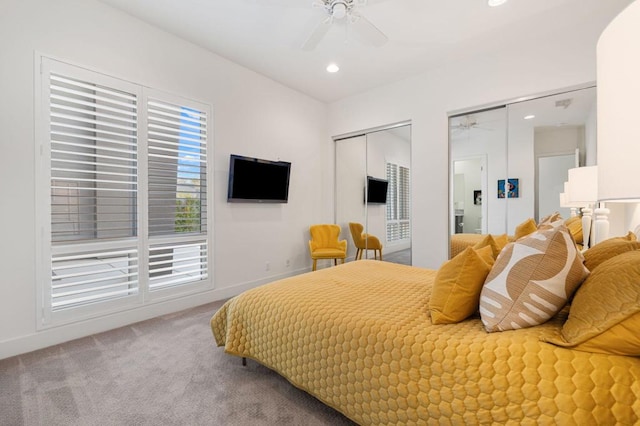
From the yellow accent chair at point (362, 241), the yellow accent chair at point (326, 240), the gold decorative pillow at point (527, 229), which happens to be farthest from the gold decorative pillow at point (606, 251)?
the yellow accent chair at point (362, 241)

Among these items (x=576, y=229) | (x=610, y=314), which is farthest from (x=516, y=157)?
(x=610, y=314)

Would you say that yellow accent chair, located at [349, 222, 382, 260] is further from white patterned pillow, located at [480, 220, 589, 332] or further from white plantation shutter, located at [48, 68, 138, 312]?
white patterned pillow, located at [480, 220, 589, 332]

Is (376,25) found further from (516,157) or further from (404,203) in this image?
(404,203)

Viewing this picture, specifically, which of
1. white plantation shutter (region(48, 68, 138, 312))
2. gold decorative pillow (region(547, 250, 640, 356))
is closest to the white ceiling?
white plantation shutter (region(48, 68, 138, 312))

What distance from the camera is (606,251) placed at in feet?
4.37

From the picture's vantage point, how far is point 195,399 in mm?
1694

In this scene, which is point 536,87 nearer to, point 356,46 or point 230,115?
point 356,46

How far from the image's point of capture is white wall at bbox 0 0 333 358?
7.23ft

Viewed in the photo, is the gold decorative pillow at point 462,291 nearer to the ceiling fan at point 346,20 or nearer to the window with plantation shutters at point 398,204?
the ceiling fan at point 346,20

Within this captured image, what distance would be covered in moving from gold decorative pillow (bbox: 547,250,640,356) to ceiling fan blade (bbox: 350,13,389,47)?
234cm

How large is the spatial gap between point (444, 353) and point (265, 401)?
1124 millimetres

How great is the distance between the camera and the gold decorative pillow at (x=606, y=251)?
4.17ft

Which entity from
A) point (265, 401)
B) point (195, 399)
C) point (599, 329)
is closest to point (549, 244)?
point (599, 329)

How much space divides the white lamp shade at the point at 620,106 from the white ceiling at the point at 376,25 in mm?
2458
